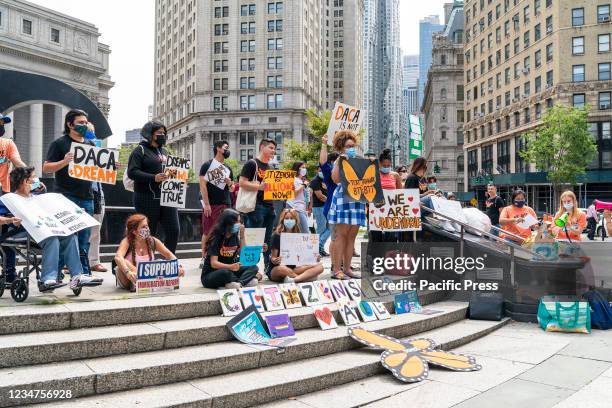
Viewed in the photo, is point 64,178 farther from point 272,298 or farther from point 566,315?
point 566,315

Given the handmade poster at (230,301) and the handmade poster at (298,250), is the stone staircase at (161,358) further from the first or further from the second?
the handmade poster at (298,250)

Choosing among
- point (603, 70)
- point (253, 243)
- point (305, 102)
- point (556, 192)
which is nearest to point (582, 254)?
point (253, 243)

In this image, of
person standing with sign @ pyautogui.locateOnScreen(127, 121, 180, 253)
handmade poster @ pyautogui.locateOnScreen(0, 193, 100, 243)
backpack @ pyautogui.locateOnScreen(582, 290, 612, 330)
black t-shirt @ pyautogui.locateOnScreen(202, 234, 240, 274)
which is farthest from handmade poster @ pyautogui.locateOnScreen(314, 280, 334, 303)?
backpack @ pyautogui.locateOnScreen(582, 290, 612, 330)

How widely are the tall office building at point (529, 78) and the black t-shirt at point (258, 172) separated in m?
50.0

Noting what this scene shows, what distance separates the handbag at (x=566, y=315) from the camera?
7168 millimetres

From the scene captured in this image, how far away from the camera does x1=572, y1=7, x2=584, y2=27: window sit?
4931cm

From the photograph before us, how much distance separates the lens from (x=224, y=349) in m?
4.92

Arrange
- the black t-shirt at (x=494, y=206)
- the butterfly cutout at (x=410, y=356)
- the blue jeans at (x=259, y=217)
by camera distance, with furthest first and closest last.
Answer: the black t-shirt at (x=494, y=206) → the blue jeans at (x=259, y=217) → the butterfly cutout at (x=410, y=356)

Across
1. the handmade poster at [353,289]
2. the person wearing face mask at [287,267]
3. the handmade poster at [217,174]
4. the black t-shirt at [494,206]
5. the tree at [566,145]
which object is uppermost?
the tree at [566,145]

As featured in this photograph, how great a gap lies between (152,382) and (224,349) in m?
0.85

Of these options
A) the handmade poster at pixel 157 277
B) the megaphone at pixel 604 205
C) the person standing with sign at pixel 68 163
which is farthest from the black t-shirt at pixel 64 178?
the megaphone at pixel 604 205

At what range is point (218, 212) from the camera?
Answer: 785 centimetres

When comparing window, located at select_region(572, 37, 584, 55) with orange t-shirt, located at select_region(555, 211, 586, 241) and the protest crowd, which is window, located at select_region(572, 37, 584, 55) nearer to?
the protest crowd

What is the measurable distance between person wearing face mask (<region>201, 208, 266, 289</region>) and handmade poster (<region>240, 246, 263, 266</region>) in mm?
89
